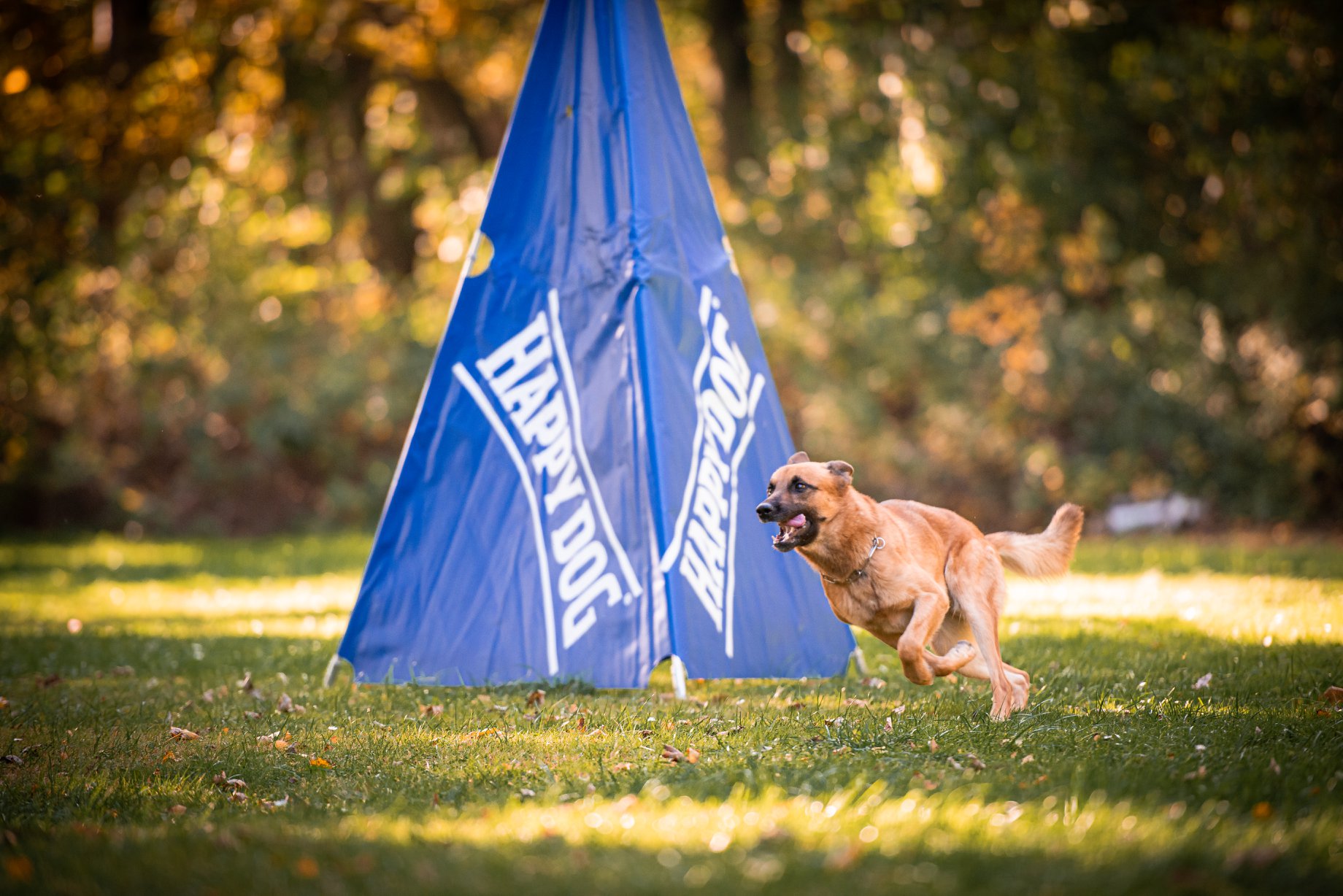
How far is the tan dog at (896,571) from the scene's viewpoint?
19.7ft

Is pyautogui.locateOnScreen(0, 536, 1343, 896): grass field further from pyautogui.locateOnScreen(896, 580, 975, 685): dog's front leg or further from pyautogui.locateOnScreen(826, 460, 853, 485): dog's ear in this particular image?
pyautogui.locateOnScreen(826, 460, 853, 485): dog's ear

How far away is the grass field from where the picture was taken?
3.51 meters

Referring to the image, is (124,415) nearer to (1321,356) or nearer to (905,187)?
(905,187)

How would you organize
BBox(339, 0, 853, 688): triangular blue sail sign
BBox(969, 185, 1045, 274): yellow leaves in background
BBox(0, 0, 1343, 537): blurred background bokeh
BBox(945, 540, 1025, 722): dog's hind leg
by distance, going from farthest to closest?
BBox(969, 185, 1045, 274): yellow leaves in background < BBox(0, 0, 1343, 537): blurred background bokeh < BBox(339, 0, 853, 688): triangular blue sail sign < BBox(945, 540, 1025, 722): dog's hind leg

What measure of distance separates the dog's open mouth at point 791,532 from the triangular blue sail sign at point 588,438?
87 cm

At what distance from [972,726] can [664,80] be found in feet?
14.4

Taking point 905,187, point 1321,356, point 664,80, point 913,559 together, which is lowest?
point 913,559

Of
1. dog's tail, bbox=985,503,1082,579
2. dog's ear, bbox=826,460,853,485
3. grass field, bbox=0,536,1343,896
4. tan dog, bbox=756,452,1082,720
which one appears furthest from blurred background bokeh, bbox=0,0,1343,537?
dog's ear, bbox=826,460,853,485

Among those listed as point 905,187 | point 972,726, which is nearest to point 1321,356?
point 905,187

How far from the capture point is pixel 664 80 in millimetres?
7402

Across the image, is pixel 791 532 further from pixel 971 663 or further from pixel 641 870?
pixel 641 870

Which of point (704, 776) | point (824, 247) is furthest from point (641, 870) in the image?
point (824, 247)

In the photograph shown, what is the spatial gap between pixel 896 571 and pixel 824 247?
51.6 ft

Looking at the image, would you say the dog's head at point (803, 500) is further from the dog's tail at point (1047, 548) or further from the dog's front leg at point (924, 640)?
the dog's tail at point (1047, 548)
